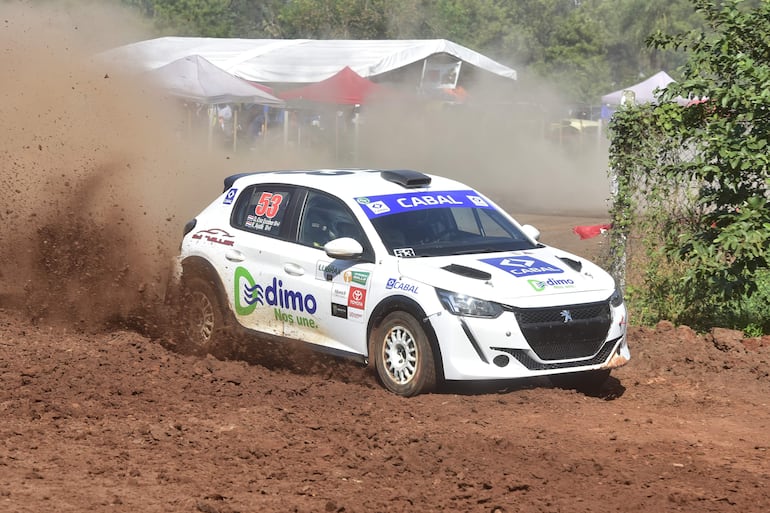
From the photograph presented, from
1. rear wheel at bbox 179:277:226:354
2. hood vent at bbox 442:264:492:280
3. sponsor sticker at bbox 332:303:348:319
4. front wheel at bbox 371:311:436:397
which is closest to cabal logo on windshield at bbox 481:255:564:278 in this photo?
hood vent at bbox 442:264:492:280

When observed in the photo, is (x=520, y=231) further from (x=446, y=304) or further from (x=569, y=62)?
(x=569, y=62)

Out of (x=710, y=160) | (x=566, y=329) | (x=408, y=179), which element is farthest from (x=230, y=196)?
(x=710, y=160)

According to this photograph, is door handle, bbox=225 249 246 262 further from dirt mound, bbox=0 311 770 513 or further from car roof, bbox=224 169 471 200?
dirt mound, bbox=0 311 770 513

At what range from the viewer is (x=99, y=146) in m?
21.3

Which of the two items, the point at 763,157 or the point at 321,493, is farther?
the point at 763,157

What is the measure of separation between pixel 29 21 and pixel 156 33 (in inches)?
1317

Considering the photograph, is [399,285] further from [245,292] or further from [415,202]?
[245,292]

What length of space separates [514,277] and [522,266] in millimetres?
276

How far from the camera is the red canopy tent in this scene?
3347cm

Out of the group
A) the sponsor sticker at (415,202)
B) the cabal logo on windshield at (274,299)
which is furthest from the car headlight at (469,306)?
the cabal logo on windshield at (274,299)

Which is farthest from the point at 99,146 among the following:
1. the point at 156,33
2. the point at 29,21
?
the point at 156,33

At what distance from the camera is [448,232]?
30.8ft

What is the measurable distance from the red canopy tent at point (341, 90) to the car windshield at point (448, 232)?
24057mm

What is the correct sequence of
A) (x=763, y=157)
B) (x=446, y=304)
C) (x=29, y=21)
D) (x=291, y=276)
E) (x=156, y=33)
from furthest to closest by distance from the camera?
1. (x=156, y=33)
2. (x=29, y=21)
3. (x=763, y=157)
4. (x=291, y=276)
5. (x=446, y=304)
